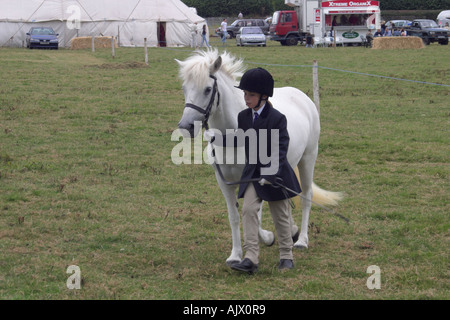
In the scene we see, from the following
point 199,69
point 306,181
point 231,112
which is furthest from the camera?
point 306,181

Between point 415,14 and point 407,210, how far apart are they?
213ft

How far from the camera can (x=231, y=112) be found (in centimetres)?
541

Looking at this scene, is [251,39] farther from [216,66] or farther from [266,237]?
→ [216,66]

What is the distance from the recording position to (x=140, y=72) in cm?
2278

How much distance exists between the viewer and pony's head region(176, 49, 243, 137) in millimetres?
5043

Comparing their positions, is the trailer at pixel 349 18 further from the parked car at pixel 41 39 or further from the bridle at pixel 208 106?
the bridle at pixel 208 106

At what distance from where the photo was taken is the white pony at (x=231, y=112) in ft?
16.8

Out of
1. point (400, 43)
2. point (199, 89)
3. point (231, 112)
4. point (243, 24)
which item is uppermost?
point (243, 24)

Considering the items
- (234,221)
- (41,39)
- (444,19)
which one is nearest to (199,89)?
(234,221)

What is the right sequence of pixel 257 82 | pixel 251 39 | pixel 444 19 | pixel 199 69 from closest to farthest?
pixel 199 69, pixel 257 82, pixel 251 39, pixel 444 19

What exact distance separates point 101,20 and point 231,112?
125 feet

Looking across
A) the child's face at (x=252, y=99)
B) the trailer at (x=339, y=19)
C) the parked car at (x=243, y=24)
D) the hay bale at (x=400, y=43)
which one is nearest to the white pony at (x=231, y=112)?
the child's face at (x=252, y=99)
